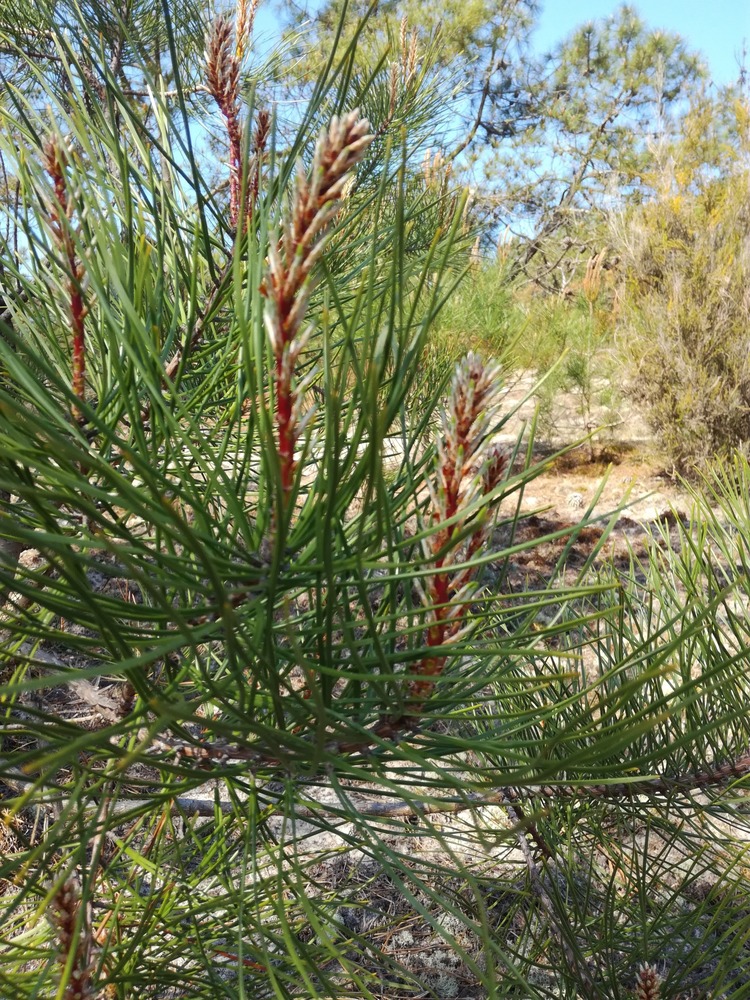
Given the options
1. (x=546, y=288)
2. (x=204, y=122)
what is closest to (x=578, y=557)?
(x=204, y=122)

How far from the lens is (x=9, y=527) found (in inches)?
7.2

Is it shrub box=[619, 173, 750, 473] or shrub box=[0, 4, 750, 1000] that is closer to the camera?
shrub box=[0, 4, 750, 1000]

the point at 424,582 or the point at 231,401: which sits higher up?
the point at 231,401

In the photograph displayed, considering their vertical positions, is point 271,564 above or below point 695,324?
below

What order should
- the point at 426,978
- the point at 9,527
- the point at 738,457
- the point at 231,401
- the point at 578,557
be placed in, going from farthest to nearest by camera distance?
1. the point at 578,557
2. the point at 426,978
3. the point at 738,457
4. the point at 231,401
5. the point at 9,527

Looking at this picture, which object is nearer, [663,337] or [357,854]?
[357,854]

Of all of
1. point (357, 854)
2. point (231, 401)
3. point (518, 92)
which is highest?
point (518, 92)

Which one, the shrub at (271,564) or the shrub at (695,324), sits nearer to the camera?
the shrub at (271,564)

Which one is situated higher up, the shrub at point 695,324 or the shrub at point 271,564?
the shrub at point 695,324

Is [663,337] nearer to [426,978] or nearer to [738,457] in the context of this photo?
[738,457]

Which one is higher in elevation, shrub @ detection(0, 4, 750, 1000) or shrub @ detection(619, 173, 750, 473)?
shrub @ detection(619, 173, 750, 473)

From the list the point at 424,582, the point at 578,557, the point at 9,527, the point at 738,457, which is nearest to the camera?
the point at 9,527

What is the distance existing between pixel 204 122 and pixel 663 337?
1.97 meters

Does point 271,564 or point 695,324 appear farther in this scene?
point 695,324
